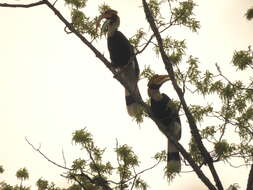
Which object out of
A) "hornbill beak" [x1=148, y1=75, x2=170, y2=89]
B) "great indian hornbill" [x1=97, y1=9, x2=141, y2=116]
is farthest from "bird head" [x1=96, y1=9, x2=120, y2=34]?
"hornbill beak" [x1=148, y1=75, x2=170, y2=89]

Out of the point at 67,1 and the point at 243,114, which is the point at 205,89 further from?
the point at 67,1

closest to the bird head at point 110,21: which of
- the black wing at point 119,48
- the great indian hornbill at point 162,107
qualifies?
the black wing at point 119,48

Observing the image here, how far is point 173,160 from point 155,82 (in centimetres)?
145

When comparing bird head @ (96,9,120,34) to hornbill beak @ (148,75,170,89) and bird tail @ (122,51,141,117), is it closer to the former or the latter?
bird tail @ (122,51,141,117)

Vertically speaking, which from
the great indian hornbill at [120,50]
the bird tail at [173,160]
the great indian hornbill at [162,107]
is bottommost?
the bird tail at [173,160]

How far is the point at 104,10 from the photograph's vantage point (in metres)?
6.40

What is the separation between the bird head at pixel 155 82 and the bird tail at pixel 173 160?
1.17 metres

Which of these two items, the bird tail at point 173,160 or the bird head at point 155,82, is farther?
the bird head at point 155,82

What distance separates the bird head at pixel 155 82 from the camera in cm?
648

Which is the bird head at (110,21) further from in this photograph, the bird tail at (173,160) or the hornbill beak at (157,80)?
the bird tail at (173,160)

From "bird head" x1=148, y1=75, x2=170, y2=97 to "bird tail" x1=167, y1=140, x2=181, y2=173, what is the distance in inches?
46.1

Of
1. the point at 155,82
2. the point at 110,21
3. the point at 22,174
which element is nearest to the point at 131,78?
the point at 155,82

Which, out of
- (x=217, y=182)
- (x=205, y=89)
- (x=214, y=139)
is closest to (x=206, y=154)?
(x=217, y=182)

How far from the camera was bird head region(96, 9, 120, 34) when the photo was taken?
6648 millimetres
